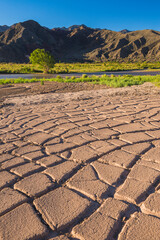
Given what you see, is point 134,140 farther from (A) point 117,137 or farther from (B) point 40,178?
(B) point 40,178

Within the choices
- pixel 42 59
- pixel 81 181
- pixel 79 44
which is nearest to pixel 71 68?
pixel 42 59

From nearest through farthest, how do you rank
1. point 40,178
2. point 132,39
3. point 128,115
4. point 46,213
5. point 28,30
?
point 46,213 < point 40,178 < point 128,115 < point 132,39 < point 28,30

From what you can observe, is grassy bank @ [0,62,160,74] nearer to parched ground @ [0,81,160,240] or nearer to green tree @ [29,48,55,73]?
green tree @ [29,48,55,73]

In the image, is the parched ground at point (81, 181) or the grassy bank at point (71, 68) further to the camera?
the grassy bank at point (71, 68)

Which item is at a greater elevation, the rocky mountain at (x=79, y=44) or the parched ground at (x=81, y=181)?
the rocky mountain at (x=79, y=44)

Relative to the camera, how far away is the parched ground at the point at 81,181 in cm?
169

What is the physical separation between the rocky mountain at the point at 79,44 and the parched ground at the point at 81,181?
86.3 meters

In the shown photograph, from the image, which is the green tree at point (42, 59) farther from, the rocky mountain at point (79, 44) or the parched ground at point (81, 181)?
the rocky mountain at point (79, 44)

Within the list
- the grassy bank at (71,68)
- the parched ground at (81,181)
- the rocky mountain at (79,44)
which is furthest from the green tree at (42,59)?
the rocky mountain at (79,44)

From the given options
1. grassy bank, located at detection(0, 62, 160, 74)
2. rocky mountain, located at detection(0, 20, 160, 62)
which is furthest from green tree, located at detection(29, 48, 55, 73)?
rocky mountain, located at detection(0, 20, 160, 62)

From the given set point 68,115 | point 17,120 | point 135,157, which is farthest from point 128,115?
point 17,120

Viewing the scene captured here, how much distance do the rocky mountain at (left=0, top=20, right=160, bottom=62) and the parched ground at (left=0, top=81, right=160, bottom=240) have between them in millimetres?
86294

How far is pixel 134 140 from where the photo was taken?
3.30 metres

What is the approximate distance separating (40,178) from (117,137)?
153 centimetres
